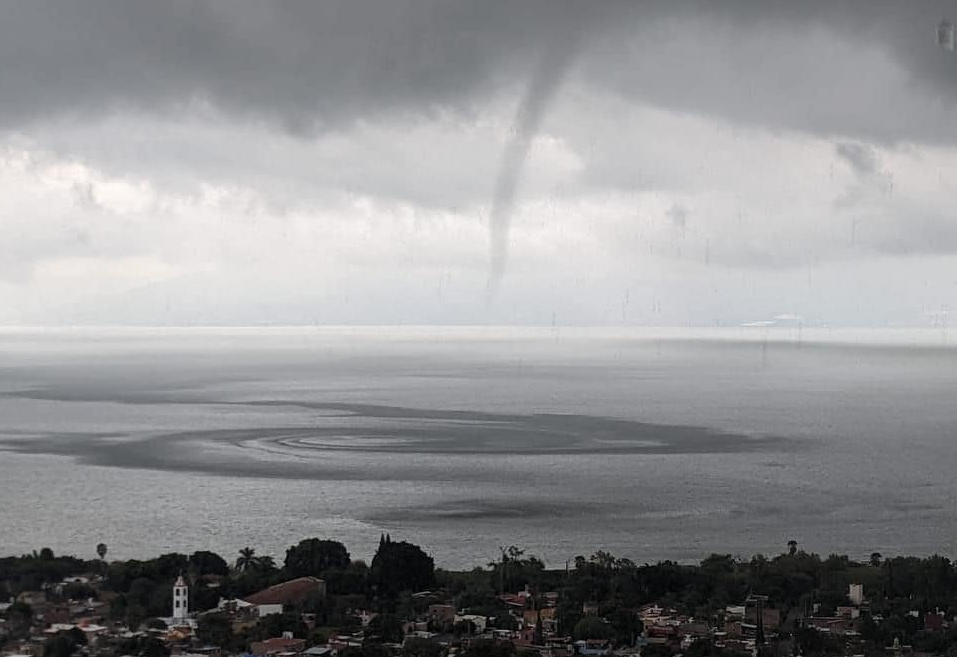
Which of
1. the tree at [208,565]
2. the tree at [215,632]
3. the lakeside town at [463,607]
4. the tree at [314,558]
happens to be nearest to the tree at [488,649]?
the lakeside town at [463,607]

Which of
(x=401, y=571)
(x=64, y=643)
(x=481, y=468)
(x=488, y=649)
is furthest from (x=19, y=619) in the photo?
(x=481, y=468)

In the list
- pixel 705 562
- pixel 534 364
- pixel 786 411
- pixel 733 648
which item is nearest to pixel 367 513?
pixel 705 562

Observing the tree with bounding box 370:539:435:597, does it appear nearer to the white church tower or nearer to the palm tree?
the palm tree

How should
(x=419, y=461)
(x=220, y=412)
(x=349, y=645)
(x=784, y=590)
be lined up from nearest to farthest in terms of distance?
(x=349, y=645) < (x=784, y=590) < (x=419, y=461) < (x=220, y=412)

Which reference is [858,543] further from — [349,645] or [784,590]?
[349,645]

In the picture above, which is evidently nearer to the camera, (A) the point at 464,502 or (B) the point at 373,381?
(A) the point at 464,502

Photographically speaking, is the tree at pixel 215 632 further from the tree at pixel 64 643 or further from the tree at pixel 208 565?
the tree at pixel 208 565
